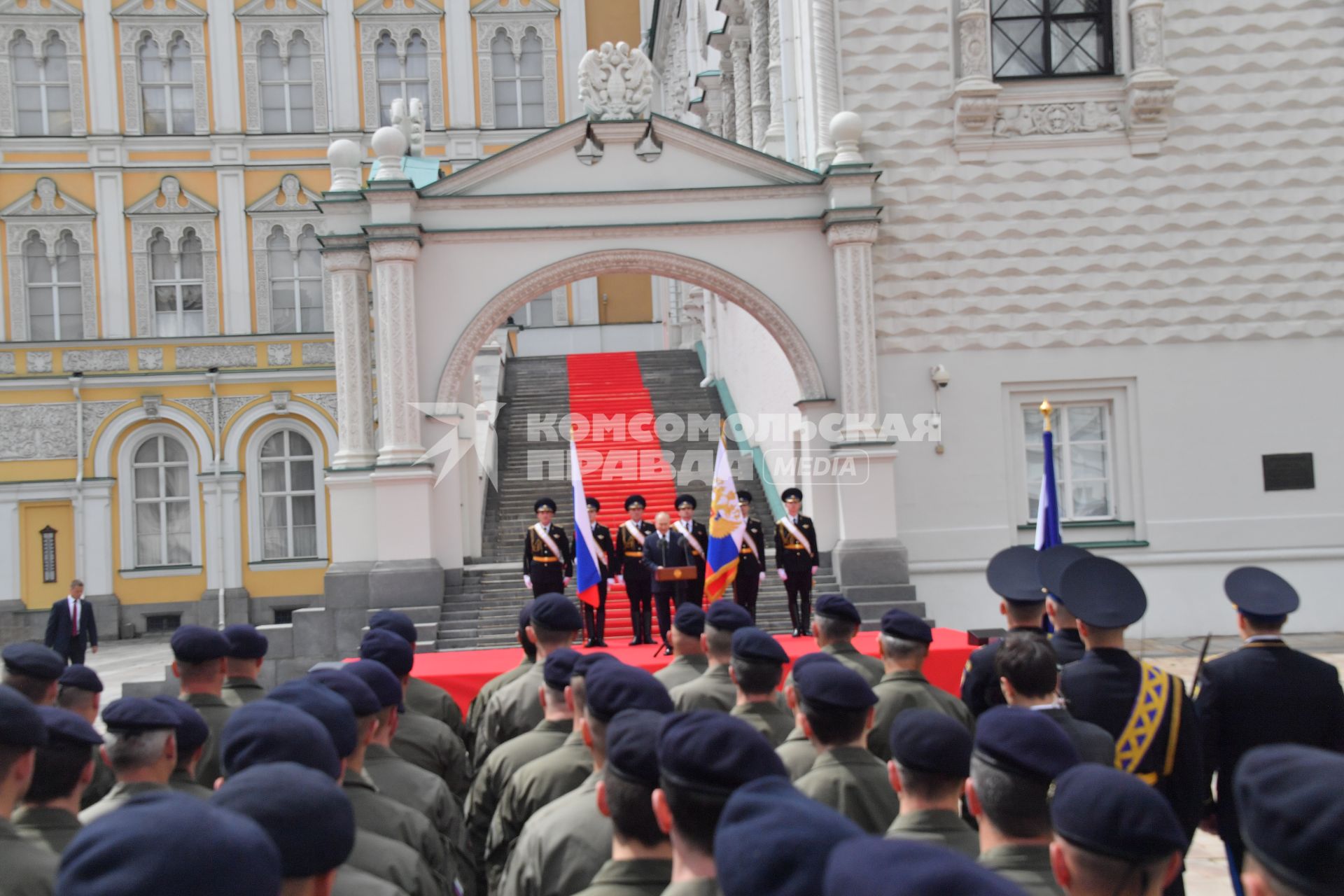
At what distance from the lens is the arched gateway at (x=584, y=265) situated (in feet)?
47.0

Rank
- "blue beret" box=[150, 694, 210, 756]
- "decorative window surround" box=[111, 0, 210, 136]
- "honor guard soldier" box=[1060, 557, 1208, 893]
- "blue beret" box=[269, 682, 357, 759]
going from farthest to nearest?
"decorative window surround" box=[111, 0, 210, 136] < "honor guard soldier" box=[1060, 557, 1208, 893] < "blue beret" box=[150, 694, 210, 756] < "blue beret" box=[269, 682, 357, 759]

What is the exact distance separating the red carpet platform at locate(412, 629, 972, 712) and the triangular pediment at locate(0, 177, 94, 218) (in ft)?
63.7

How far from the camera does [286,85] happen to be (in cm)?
2884

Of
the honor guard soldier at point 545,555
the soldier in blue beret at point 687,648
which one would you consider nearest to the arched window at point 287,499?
the honor guard soldier at point 545,555

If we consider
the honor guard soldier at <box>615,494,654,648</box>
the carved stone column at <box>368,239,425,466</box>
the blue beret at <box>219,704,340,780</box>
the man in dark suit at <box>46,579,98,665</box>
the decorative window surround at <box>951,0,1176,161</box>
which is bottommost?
the man in dark suit at <box>46,579,98,665</box>

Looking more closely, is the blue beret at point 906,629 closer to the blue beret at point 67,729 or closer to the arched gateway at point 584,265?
the blue beret at point 67,729

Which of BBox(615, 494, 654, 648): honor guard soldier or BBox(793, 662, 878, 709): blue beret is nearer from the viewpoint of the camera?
BBox(793, 662, 878, 709): blue beret

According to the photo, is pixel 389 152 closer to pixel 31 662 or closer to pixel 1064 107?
pixel 1064 107

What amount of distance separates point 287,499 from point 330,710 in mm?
23746

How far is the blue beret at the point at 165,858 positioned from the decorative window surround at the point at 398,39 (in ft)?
94.5

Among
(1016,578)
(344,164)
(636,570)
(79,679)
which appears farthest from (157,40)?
(1016,578)

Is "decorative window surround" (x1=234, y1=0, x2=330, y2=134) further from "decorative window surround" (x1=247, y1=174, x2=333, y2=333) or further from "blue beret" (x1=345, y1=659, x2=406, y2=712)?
"blue beret" (x1=345, y1=659, x2=406, y2=712)

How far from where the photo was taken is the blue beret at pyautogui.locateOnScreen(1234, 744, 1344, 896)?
2.12 metres

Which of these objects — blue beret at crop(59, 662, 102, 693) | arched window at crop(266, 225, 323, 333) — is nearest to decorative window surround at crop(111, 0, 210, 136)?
arched window at crop(266, 225, 323, 333)
